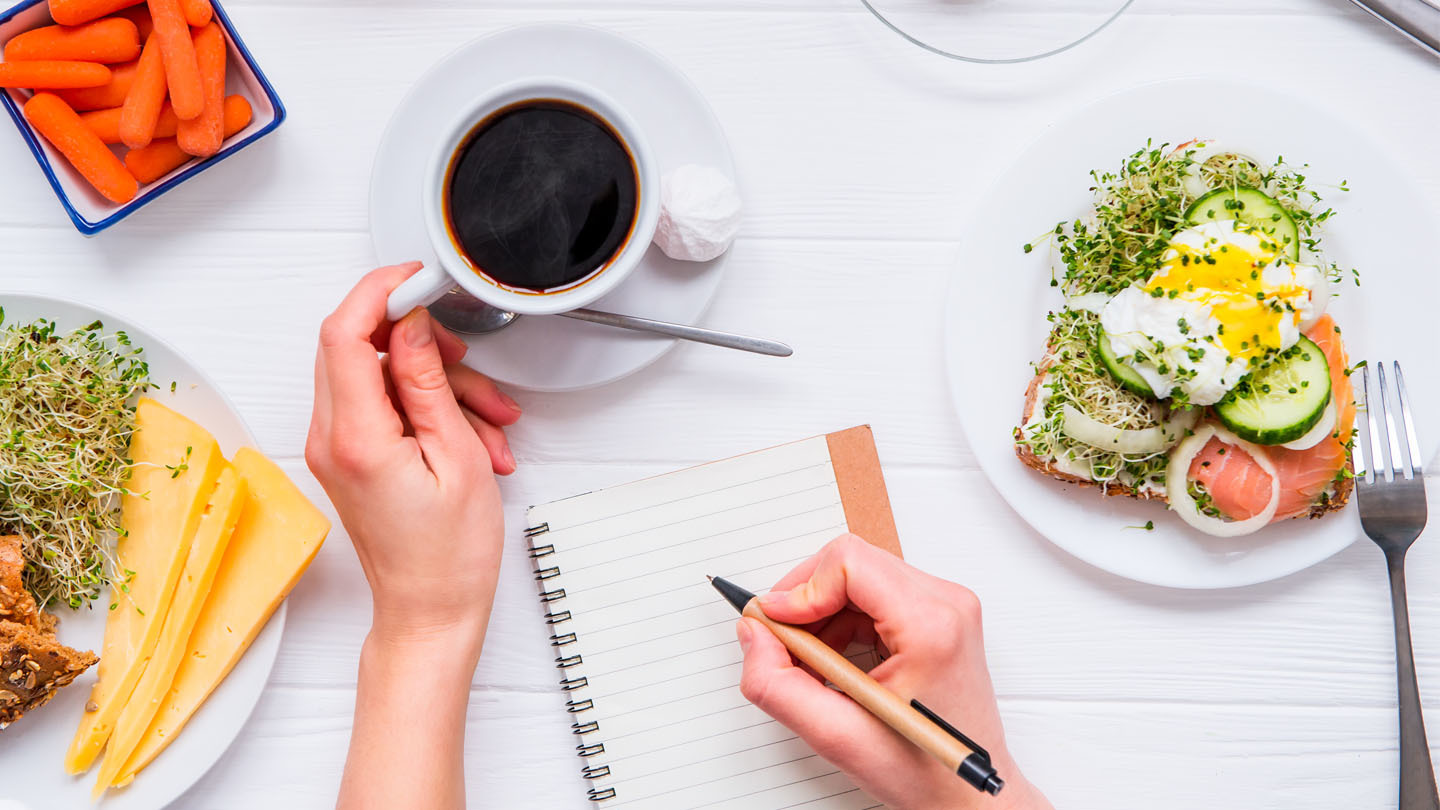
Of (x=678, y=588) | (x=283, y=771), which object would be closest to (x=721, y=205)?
(x=678, y=588)

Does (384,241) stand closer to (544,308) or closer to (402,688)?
(544,308)

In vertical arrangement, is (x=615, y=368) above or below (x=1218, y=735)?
above

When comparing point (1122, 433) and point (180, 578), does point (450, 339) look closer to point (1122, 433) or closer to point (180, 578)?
point (180, 578)

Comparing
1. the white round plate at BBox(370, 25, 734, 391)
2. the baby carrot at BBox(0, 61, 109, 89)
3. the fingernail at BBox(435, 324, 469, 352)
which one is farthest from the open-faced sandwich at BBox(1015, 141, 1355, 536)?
the baby carrot at BBox(0, 61, 109, 89)

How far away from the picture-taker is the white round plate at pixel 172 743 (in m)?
1.38

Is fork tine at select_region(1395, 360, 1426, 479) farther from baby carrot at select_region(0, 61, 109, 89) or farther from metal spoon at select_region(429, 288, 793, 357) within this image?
baby carrot at select_region(0, 61, 109, 89)

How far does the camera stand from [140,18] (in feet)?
4.68

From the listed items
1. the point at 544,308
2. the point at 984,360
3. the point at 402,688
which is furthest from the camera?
the point at 984,360

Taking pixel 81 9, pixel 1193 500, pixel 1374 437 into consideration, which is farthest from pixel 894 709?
pixel 81 9

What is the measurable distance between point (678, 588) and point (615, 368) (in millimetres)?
359

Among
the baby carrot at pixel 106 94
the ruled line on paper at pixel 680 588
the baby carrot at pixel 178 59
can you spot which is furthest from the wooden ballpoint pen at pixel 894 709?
the baby carrot at pixel 106 94

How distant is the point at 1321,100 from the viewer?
1.49 metres

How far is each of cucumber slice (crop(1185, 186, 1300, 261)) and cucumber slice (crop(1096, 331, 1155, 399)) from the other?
8.2 inches

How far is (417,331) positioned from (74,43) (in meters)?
0.70
